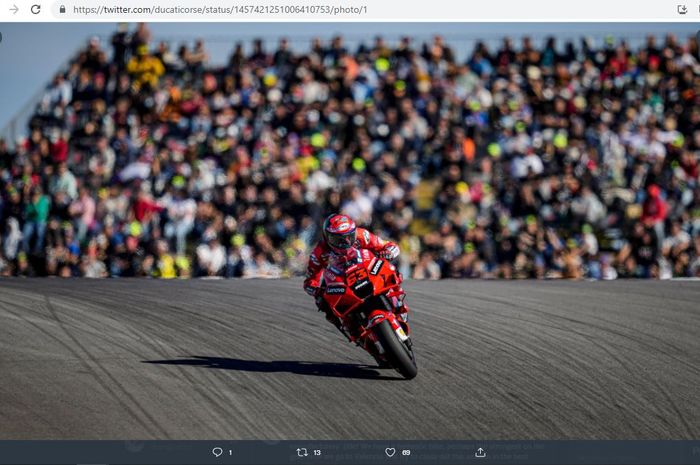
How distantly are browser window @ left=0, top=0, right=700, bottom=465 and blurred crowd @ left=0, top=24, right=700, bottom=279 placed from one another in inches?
1.1

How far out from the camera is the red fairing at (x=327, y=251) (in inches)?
306

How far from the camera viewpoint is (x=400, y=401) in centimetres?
728

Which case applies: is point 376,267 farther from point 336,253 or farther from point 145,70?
point 145,70

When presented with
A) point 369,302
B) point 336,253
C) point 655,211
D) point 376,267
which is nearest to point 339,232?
point 336,253

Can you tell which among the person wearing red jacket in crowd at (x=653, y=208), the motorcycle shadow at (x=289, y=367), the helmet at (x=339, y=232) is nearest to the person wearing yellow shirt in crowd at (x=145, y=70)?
the motorcycle shadow at (x=289, y=367)

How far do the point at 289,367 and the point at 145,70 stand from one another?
4501 mm

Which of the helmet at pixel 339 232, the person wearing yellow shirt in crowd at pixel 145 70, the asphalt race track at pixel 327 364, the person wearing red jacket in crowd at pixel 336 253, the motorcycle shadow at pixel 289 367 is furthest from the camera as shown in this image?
the person wearing yellow shirt in crowd at pixel 145 70

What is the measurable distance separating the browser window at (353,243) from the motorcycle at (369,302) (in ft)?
0.07

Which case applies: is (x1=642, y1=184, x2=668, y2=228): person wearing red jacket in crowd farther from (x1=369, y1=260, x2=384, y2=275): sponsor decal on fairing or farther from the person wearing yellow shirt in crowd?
the person wearing yellow shirt in crowd

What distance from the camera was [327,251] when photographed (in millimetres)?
7828

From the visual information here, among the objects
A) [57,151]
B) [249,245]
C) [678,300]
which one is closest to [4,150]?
[57,151]

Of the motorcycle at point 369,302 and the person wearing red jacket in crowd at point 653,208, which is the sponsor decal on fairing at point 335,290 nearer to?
the motorcycle at point 369,302

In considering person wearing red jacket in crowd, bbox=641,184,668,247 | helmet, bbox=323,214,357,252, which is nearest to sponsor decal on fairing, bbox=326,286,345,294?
helmet, bbox=323,214,357,252
